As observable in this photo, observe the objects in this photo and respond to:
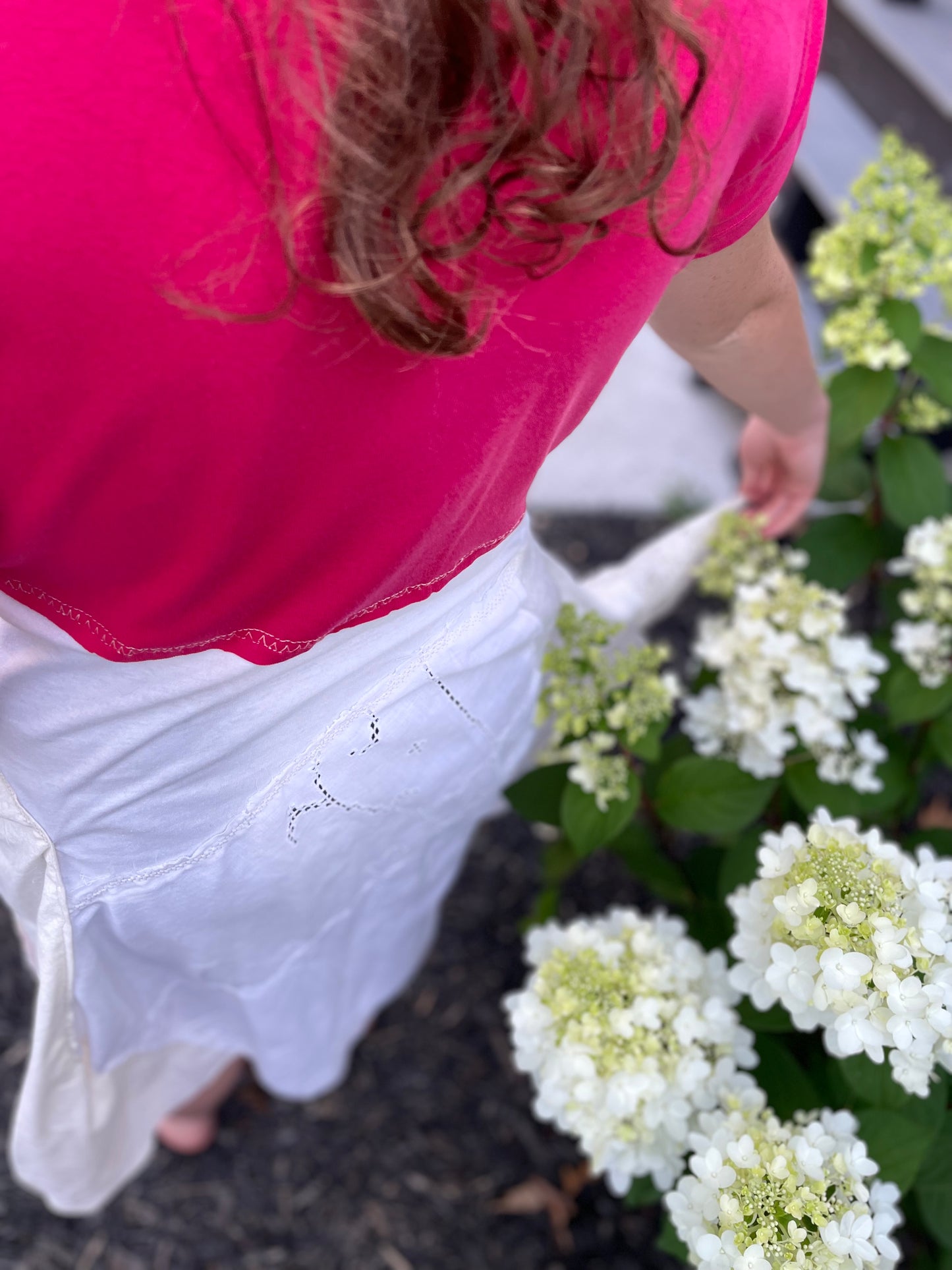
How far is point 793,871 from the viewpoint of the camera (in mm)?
930

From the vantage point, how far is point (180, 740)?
A: 93cm

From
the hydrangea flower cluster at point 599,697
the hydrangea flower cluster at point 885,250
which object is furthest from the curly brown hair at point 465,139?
the hydrangea flower cluster at point 885,250

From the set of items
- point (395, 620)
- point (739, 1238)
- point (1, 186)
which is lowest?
point (739, 1238)

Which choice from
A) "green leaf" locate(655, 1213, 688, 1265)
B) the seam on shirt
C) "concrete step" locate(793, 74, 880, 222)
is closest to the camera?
the seam on shirt

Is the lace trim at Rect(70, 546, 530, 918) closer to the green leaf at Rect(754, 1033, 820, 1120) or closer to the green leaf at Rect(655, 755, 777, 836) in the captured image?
the green leaf at Rect(655, 755, 777, 836)

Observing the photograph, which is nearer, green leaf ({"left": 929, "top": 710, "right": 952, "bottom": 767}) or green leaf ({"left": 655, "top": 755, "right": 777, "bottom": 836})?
green leaf ({"left": 655, "top": 755, "right": 777, "bottom": 836})

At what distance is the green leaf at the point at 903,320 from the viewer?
1.39m

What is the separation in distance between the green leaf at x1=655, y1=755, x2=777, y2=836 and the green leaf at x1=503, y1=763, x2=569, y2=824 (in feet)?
0.53

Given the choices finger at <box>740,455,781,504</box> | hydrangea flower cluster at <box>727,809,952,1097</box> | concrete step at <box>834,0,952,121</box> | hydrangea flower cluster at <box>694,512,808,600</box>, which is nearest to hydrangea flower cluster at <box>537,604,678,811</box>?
hydrangea flower cluster at <box>727,809,952,1097</box>

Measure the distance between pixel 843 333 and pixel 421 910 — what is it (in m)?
1.08

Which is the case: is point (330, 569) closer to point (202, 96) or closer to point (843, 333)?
point (202, 96)

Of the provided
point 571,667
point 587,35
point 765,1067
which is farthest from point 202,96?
point 765,1067

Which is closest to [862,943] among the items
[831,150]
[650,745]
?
[650,745]

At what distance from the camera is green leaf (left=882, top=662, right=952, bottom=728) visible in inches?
57.4
